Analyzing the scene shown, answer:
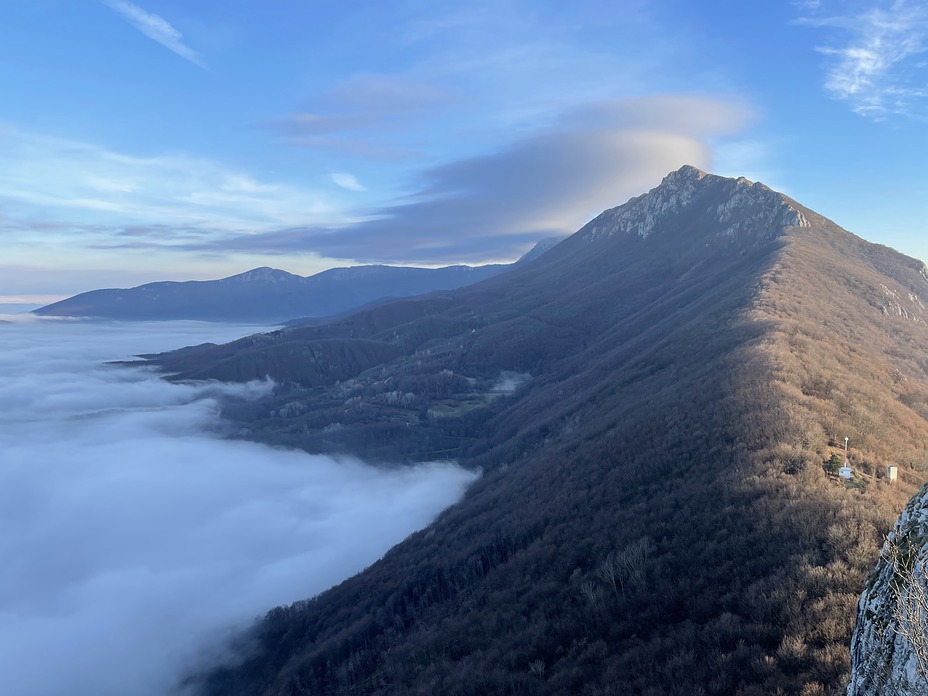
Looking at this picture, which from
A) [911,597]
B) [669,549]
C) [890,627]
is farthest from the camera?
[669,549]

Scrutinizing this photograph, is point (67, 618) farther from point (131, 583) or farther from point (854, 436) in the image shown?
point (854, 436)

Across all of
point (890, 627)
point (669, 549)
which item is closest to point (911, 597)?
point (890, 627)

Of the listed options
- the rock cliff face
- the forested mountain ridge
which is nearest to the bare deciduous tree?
the rock cliff face

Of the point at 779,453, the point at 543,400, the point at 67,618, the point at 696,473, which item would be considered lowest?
the point at 67,618

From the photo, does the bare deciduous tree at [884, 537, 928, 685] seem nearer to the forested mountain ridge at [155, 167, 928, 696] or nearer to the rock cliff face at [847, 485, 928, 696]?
the rock cliff face at [847, 485, 928, 696]

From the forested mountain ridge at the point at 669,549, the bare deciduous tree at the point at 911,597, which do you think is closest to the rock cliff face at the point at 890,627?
the bare deciduous tree at the point at 911,597

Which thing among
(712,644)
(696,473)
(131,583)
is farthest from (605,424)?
(131,583)

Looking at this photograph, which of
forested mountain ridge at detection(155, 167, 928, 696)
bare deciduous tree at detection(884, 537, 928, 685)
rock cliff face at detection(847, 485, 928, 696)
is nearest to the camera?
bare deciduous tree at detection(884, 537, 928, 685)

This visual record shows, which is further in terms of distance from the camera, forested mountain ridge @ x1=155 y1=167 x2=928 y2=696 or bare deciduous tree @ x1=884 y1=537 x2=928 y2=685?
forested mountain ridge @ x1=155 y1=167 x2=928 y2=696

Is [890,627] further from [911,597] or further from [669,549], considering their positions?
[669,549]
